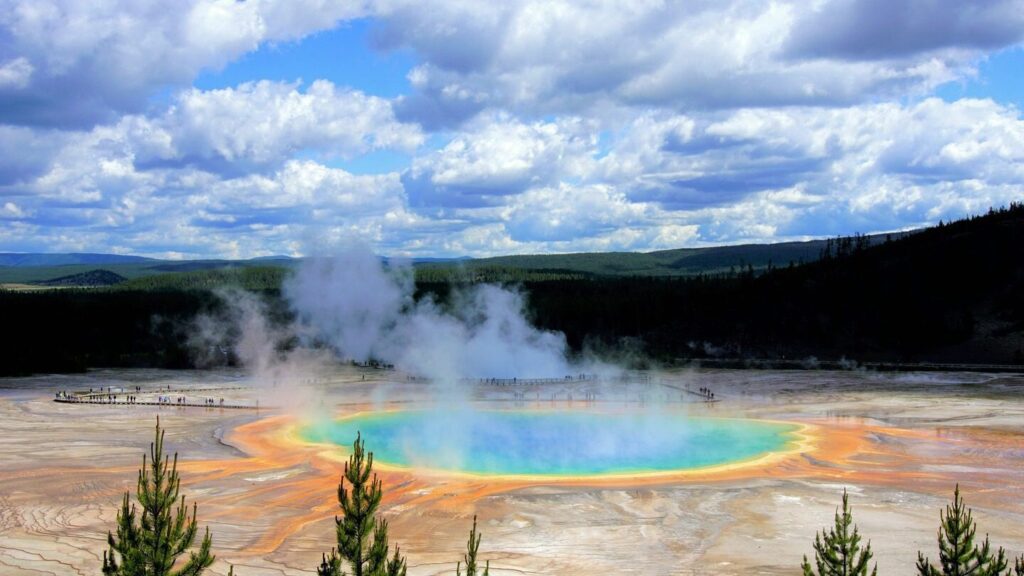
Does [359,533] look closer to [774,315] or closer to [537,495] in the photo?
[537,495]

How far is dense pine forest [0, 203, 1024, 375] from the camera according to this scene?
67.6m

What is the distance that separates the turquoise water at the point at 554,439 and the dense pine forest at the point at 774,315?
1112 inches

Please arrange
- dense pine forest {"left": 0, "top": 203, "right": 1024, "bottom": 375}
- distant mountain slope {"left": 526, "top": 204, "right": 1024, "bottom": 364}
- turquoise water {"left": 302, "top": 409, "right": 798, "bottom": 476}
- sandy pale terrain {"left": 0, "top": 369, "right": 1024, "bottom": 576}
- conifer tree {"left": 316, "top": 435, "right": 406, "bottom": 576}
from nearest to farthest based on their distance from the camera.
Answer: conifer tree {"left": 316, "top": 435, "right": 406, "bottom": 576}, sandy pale terrain {"left": 0, "top": 369, "right": 1024, "bottom": 576}, turquoise water {"left": 302, "top": 409, "right": 798, "bottom": 476}, dense pine forest {"left": 0, "top": 203, "right": 1024, "bottom": 375}, distant mountain slope {"left": 526, "top": 204, "right": 1024, "bottom": 364}

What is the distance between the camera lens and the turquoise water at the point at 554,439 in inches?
1131

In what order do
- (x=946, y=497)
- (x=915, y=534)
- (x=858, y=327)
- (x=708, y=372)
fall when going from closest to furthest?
1. (x=915, y=534)
2. (x=946, y=497)
3. (x=708, y=372)
4. (x=858, y=327)

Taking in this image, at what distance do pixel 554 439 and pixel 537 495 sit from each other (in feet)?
34.5

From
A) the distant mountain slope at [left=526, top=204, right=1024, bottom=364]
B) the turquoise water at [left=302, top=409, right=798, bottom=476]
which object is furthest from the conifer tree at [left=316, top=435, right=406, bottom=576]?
the distant mountain slope at [left=526, top=204, right=1024, bottom=364]

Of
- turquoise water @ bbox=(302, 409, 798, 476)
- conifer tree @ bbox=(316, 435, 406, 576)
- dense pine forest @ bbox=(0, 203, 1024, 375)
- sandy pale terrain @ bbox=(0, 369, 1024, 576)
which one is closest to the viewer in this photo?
conifer tree @ bbox=(316, 435, 406, 576)

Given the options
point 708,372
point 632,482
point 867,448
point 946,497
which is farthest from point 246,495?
point 708,372

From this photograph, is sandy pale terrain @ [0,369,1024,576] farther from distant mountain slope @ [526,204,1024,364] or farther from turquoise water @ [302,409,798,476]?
distant mountain slope @ [526,204,1024,364]

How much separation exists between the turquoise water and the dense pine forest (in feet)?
92.7

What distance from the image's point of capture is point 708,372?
2340 inches

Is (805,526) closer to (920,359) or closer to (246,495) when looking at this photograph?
(246,495)

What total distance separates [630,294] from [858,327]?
71.9ft
